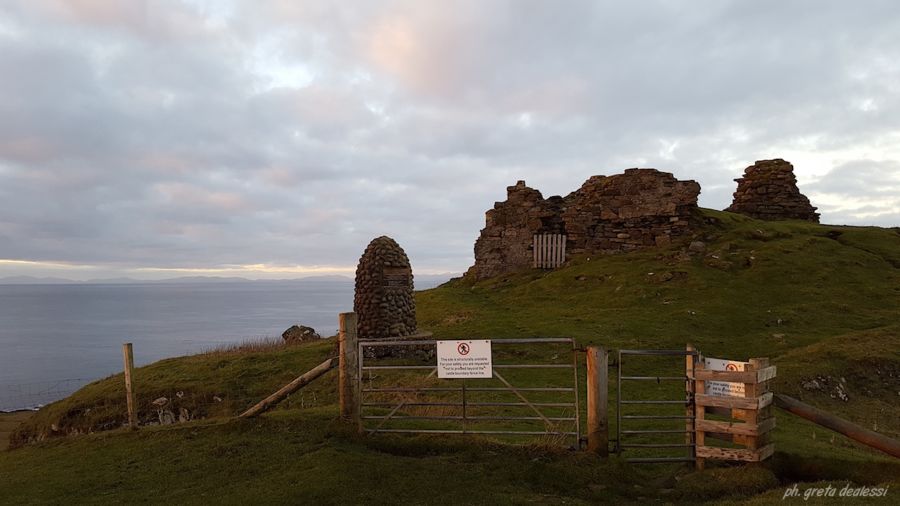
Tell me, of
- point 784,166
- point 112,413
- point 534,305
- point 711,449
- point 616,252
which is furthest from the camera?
point 784,166

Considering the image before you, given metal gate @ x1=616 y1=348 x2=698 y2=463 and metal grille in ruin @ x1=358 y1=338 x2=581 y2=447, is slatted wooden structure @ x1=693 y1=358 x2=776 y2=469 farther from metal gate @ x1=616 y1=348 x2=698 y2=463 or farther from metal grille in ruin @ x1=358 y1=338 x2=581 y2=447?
metal grille in ruin @ x1=358 y1=338 x2=581 y2=447

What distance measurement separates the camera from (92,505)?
8.02m

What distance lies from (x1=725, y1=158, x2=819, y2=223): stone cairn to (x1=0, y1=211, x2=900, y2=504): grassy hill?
11.3ft

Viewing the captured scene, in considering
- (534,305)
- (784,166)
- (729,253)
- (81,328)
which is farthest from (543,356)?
(81,328)

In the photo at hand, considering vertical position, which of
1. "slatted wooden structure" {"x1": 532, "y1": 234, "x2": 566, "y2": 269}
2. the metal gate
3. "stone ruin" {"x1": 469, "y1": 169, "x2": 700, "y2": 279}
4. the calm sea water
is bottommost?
the calm sea water

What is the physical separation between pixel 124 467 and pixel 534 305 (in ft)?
67.0

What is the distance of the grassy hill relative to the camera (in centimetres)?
825

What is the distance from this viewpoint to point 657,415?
1220 centimetres

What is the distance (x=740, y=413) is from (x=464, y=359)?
4482mm

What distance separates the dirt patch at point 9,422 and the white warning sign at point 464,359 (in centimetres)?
1990

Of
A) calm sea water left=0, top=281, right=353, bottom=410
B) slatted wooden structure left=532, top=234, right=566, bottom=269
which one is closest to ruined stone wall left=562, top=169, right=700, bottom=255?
slatted wooden structure left=532, top=234, right=566, bottom=269

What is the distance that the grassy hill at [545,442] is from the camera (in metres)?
8.25

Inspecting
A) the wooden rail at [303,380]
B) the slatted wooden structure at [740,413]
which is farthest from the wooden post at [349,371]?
the slatted wooden structure at [740,413]

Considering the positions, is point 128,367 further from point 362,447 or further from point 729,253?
point 729,253
